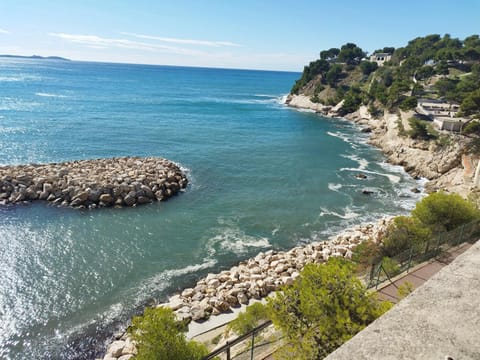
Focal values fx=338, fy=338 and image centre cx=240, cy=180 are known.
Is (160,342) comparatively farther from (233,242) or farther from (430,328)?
(233,242)

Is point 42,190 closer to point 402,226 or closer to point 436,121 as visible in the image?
point 402,226

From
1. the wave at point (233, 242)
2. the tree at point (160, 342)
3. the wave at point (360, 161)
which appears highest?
the tree at point (160, 342)

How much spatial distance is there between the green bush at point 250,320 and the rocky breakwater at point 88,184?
20.7 metres

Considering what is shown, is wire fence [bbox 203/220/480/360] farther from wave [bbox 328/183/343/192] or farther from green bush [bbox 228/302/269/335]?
wave [bbox 328/183/343/192]

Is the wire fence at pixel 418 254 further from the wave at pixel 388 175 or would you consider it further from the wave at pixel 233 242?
the wave at pixel 388 175

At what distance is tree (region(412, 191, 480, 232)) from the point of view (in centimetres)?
2419

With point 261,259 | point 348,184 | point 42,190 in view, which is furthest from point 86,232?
point 348,184

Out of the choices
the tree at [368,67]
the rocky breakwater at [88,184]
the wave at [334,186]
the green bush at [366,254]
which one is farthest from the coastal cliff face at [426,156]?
the tree at [368,67]

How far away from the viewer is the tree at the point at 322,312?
980 cm

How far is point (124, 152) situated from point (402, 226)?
39.7 metres

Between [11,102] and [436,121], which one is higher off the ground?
[436,121]

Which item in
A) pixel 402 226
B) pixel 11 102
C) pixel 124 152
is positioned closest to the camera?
pixel 402 226

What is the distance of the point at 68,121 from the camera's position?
69875 millimetres

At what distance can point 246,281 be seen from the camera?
2211cm
